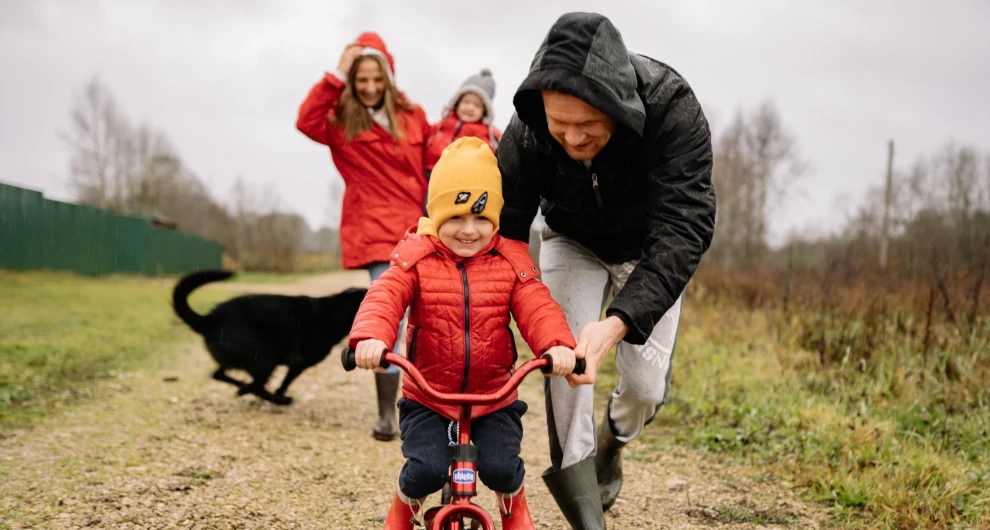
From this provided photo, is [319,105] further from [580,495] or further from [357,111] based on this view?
[580,495]

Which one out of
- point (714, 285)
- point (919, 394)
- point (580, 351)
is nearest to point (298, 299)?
point (580, 351)

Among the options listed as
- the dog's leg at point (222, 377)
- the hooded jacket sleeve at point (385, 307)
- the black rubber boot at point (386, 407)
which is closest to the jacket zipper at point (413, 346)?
the hooded jacket sleeve at point (385, 307)

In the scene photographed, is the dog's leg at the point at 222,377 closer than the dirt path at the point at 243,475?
No

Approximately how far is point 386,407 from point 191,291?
174 centimetres

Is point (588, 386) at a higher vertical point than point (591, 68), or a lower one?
lower

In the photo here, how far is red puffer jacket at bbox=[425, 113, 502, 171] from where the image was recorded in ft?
16.2

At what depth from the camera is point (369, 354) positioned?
2.16 metres

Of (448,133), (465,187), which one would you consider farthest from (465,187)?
(448,133)

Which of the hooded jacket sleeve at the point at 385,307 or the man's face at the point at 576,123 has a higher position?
the man's face at the point at 576,123

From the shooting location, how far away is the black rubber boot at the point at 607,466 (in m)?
3.41

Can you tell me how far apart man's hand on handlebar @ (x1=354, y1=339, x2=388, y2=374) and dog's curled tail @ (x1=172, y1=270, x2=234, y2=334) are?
3.32 metres

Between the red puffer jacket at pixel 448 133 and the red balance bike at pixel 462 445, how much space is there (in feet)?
9.41

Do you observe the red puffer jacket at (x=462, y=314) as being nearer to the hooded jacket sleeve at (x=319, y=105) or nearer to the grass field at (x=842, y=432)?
the grass field at (x=842, y=432)

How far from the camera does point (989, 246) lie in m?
5.72
